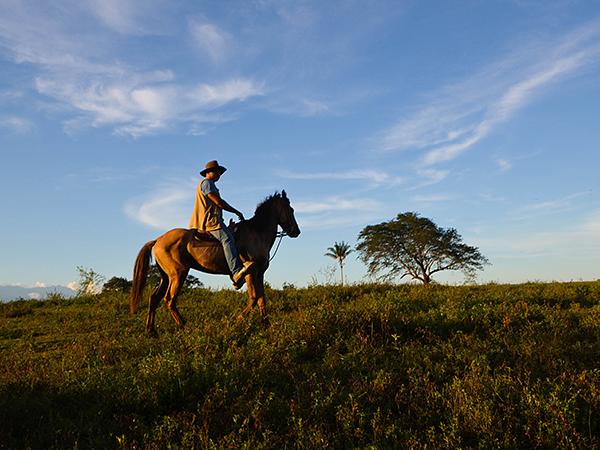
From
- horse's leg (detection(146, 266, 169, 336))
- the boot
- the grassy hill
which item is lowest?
the grassy hill

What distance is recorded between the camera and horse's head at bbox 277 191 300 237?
11.6 meters

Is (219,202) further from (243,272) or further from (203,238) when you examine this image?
(243,272)

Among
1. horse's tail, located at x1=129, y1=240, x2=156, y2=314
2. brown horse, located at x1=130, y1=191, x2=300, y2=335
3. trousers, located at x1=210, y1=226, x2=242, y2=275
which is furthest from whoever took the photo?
horse's tail, located at x1=129, y1=240, x2=156, y2=314

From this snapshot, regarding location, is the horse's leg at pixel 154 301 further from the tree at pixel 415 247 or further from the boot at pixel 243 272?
the tree at pixel 415 247

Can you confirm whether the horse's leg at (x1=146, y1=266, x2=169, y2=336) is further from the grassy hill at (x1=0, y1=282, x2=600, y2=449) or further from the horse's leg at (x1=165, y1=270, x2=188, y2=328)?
the grassy hill at (x1=0, y1=282, x2=600, y2=449)

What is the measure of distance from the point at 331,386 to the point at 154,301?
600 centimetres

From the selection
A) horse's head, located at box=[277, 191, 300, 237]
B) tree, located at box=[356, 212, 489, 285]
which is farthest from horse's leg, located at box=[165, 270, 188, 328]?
tree, located at box=[356, 212, 489, 285]

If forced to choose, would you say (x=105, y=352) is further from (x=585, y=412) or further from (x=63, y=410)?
(x=585, y=412)

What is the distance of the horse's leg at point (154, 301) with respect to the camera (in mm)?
9945

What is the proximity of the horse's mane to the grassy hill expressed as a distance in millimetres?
3293

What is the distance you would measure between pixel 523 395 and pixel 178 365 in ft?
13.2

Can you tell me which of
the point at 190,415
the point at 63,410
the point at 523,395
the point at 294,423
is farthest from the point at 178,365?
the point at 523,395

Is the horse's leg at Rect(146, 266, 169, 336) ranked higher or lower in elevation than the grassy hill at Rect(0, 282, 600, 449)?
higher

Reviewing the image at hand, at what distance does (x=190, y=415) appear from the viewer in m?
4.96
